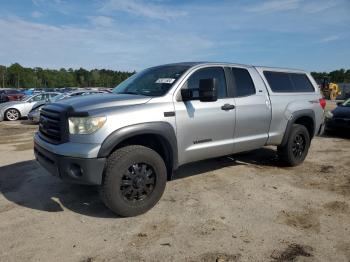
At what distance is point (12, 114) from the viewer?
701 inches

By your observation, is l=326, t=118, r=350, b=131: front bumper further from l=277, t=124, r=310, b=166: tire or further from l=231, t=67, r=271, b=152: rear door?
Answer: l=231, t=67, r=271, b=152: rear door

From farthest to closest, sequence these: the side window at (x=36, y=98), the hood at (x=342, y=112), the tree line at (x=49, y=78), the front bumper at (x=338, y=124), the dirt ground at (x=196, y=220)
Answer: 1. the tree line at (x=49, y=78)
2. the side window at (x=36, y=98)
3. the hood at (x=342, y=112)
4. the front bumper at (x=338, y=124)
5. the dirt ground at (x=196, y=220)

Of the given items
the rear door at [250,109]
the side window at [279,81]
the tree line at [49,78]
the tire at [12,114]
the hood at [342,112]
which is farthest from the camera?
the tree line at [49,78]

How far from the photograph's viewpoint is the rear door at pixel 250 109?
5750 millimetres

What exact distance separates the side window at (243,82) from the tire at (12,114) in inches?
580

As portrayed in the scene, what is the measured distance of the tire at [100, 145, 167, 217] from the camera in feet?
14.0

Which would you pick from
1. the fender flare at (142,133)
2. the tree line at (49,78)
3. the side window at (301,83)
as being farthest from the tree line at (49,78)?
the fender flare at (142,133)

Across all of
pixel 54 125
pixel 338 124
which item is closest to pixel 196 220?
pixel 54 125

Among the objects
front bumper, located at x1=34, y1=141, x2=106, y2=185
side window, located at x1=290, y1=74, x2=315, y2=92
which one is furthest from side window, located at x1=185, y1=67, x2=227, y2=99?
side window, located at x1=290, y1=74, x2=315, y2=92

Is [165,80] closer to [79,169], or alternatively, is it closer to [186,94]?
[186,94]

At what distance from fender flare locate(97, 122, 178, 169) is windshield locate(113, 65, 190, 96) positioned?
0.51 meters

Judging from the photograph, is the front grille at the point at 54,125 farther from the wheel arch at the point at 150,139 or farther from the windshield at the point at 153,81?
the windshield at the point at 153,81

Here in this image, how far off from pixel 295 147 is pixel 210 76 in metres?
2.61

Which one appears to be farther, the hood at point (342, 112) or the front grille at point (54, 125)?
the hood at point (342, 112)
